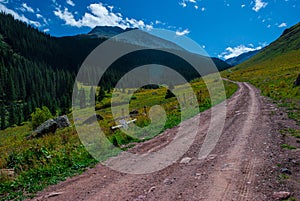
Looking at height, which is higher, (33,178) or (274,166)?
(33,178)

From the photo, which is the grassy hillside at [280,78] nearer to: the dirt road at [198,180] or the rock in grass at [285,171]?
the dirt road at [198,180]

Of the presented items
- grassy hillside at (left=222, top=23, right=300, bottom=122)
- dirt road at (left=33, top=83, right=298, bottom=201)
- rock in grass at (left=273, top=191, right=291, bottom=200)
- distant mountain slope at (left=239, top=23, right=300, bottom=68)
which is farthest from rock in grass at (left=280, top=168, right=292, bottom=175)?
distant mountain slope at (left=239, top=23, right=300, bottom=68)

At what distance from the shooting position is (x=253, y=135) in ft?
30.0

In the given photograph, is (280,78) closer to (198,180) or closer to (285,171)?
(285,171)

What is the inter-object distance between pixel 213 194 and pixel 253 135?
5498mm

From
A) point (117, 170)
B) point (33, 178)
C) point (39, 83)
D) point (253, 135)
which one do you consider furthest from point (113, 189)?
point (39, 83)

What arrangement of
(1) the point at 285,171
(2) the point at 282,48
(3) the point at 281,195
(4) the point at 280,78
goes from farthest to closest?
(2) the point at 282,48
(4) the point at 280,78
(1) the point at 285,171
(3) the point at 281,195

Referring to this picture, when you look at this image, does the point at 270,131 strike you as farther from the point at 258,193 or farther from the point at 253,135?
the point at 258,193

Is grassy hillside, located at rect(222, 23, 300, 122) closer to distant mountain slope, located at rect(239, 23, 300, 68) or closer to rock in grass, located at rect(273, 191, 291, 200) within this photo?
distant mountain slope, located at rect(239, 23, 300, 68)

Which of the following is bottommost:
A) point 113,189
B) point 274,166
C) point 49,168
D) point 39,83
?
point 274,166

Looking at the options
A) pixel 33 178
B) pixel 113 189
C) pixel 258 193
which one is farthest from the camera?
pixel 33 178

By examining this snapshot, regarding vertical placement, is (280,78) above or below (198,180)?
above

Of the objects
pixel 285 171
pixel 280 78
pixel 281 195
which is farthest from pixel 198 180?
pixel 280 78

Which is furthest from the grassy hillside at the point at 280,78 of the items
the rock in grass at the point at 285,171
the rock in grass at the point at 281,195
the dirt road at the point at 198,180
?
the rock in grass at the point at 281,195
